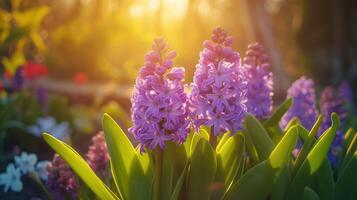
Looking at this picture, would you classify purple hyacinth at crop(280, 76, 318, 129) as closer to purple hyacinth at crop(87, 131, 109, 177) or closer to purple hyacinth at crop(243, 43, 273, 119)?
purple hyacinth at crop(243, 43, 273, 119)

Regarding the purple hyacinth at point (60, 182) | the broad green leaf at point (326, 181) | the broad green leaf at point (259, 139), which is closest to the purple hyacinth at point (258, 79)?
the broad green leaf at point (259, 139)

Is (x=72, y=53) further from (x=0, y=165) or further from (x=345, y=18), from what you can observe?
(x=0, y=165)

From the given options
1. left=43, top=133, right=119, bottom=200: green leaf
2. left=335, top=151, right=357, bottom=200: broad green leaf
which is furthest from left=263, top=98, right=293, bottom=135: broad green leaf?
left=43, top=133, right=119, bottom=200: green leaf

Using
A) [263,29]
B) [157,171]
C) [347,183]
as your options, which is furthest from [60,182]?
[263,29]

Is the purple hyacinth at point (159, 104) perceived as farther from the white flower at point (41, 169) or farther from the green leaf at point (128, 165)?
the white flower at point (41, 169)

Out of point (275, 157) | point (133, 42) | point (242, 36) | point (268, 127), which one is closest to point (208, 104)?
point (275, 157)
